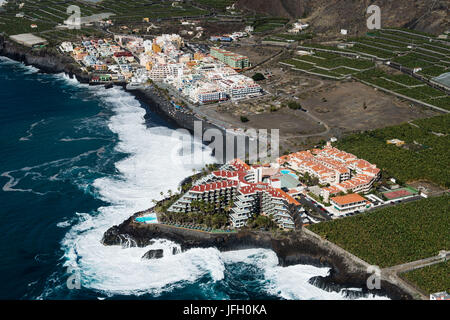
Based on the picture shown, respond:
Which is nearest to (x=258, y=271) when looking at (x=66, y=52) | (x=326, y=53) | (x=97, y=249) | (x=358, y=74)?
(x=97, y=249)

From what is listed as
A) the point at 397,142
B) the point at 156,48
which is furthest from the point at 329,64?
the point at 156,48

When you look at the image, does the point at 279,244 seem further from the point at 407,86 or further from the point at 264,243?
the point at 407,86

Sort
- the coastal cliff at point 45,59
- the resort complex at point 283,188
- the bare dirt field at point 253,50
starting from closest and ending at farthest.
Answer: the resort complex at point 283,188 < the coastal cliff at point 45,59 < the bare dirt field at point 253,50

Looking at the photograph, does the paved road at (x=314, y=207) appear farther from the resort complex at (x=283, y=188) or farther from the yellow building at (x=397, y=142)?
the yellow building at (x=397, y=142)

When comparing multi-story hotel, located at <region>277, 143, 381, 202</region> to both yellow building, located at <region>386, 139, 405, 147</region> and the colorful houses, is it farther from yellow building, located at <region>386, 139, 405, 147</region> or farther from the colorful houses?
the colorful houses

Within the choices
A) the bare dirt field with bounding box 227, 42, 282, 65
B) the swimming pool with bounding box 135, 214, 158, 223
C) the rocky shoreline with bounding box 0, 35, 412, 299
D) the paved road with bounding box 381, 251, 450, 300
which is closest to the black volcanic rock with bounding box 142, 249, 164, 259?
the rocky shoreline with bounding box 0, 35, 412, 299

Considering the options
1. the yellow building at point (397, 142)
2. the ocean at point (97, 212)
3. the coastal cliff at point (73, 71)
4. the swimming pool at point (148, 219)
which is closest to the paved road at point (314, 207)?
the ocean at point (97, 212)
